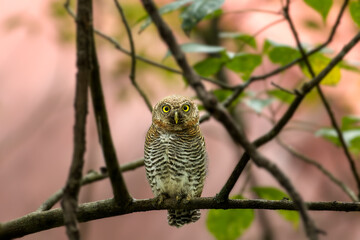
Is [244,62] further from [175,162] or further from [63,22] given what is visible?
[63,22]

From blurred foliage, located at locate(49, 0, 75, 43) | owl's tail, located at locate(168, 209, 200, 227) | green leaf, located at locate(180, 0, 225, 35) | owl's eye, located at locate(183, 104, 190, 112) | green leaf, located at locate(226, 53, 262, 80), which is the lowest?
owl's tail, located at locate(168, 209, 200, 227)

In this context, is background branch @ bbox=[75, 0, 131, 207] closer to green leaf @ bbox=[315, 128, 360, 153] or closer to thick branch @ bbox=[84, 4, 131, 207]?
thick branch @ bbox=[84, 4, 131, 207]

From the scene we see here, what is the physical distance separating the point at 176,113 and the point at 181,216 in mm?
445

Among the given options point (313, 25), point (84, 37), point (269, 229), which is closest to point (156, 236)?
point (269, 229)

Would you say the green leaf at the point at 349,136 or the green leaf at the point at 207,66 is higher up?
the green leaf at the point at 207,66

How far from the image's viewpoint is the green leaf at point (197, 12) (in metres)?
1.31

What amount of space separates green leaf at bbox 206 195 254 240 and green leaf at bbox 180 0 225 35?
0.76 metres

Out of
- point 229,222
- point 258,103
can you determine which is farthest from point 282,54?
point 229,222

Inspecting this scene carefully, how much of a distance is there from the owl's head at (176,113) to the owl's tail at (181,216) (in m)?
0.35

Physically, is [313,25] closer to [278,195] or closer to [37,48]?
[278,195]

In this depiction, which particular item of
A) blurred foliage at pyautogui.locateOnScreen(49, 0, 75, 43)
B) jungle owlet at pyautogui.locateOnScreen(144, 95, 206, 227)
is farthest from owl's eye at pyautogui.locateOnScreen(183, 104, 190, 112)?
blurred foliage at pyautogui.locateOnScreen(49, 0, 75, 43)

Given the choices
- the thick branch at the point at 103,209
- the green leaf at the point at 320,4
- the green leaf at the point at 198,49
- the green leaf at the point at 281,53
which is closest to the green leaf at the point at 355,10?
the green leaf at the point at 320,4

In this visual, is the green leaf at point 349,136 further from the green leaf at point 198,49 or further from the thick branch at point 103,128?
the thick branch at point 103,128

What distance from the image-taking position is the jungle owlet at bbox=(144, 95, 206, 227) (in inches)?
72.9
